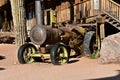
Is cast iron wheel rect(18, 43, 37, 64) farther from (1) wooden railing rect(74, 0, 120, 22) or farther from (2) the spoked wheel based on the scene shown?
(1) wooden railing rect(74, 0, 120, 22)

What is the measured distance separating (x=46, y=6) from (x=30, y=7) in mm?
3900

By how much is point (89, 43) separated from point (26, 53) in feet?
11.2

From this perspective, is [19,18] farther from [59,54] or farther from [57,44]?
[59,54]

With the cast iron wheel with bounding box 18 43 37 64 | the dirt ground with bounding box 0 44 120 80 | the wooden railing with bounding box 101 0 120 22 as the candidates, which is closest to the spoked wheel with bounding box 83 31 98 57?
the dirt ground with bounding box 0 44 120 80

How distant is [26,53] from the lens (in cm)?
1761

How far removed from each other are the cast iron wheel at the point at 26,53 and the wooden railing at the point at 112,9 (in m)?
5.62

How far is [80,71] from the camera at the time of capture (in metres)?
13.6

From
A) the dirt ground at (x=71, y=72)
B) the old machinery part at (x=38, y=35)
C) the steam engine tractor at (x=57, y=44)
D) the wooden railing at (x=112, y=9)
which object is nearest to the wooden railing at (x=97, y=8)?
the wooden railing at (x=112, y=9)

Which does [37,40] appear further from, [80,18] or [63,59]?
[80,18]

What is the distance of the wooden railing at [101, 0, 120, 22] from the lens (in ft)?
69.2

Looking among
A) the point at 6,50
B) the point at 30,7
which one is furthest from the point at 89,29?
the point at 30,7

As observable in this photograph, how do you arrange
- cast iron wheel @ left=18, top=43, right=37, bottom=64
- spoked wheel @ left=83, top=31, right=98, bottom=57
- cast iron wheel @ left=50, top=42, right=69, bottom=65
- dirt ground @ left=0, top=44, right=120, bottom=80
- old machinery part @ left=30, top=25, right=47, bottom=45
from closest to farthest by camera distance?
dirt ground @ left=0, top=44, right=120, bottom=80, cast iron wheel @ left=50, top=42, right=69, bottom=65, old machinery part @ left=30, top=25, right=47, bottom=45, cast iron wheel @ left=18, top=43, right=37, bottom=64, spoked wheel @ left=83, top=31, right=98, bottom=57

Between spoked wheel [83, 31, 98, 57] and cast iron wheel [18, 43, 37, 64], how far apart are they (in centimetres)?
267

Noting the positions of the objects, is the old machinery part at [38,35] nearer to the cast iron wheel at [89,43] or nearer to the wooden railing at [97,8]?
the cast iron wheel at [89,43]
